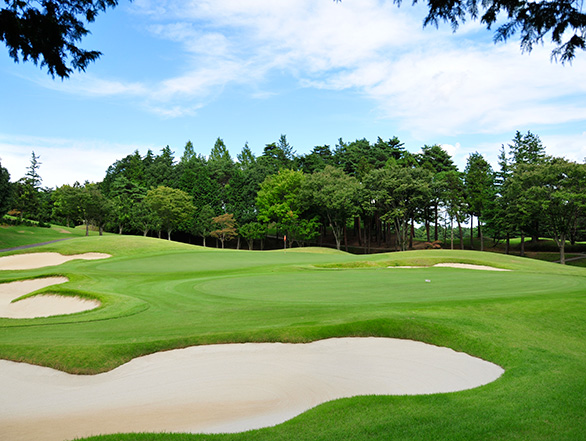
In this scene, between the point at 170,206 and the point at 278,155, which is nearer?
the point at 170,206

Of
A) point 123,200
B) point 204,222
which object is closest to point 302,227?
point 204,222

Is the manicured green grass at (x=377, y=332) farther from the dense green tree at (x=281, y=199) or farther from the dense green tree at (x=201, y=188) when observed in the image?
the dense green tree at (x=201, y=188)

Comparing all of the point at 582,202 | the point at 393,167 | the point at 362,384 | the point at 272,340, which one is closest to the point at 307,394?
the point at 362,384

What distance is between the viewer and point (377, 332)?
30.5ft

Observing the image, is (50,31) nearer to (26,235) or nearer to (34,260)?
(34,260)

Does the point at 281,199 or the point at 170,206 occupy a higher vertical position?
Result: the point at 281,199

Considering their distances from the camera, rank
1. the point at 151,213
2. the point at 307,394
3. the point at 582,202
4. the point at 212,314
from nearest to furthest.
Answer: the point at 307,394, the point at 212,314, the point at 582,202, the point at 151,213

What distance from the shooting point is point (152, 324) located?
10.2m

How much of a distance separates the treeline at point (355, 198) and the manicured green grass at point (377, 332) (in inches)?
1387

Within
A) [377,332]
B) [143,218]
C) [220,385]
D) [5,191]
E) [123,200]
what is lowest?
[220,385]

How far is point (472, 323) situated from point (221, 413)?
21.9 feet

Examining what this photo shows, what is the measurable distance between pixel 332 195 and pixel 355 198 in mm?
3665

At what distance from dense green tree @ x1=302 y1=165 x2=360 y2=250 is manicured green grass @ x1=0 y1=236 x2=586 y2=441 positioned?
3773cm

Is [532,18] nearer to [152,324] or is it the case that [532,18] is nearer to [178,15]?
[178,15]
